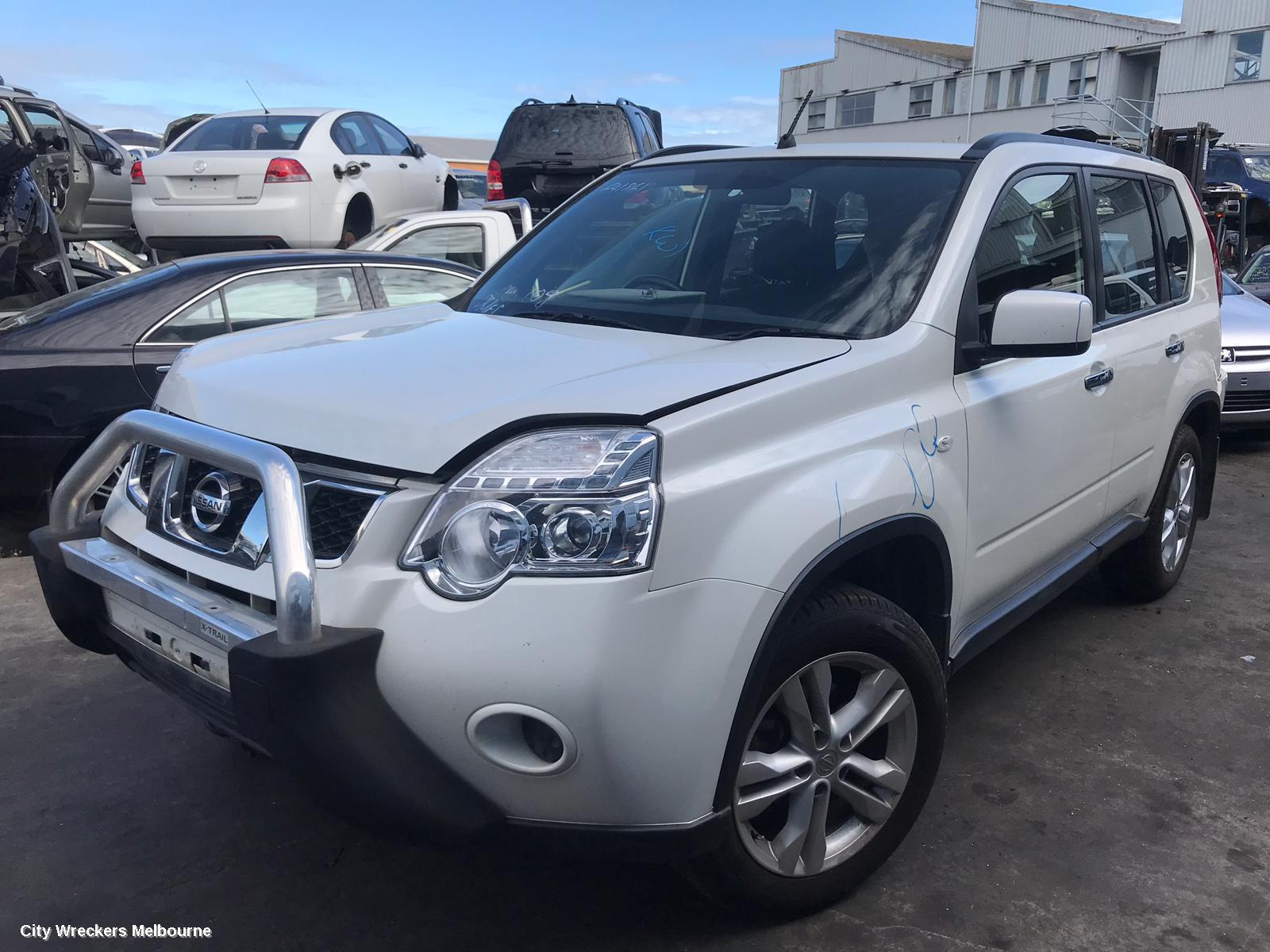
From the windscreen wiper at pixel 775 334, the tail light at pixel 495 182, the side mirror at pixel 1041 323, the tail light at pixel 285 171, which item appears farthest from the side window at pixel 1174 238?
the tail light at pixel 495 182

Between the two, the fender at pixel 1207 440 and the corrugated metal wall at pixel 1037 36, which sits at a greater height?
the corrugated metal wall at pixel 1037 36

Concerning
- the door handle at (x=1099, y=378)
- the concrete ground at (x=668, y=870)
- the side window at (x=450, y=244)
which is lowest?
the concrete ground at (x=668, y=870)

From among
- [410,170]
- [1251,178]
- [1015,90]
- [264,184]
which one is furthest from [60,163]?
[1015,90]

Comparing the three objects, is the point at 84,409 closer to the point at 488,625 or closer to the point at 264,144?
the point at 488,625

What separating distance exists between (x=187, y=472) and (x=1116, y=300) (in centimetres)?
309

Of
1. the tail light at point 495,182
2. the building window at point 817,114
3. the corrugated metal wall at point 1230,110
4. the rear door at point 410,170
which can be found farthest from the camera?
the building window at point 817,114

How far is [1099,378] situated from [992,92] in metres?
41.1

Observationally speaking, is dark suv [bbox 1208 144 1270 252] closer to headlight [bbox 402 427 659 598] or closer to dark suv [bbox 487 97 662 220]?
dark suv [bbox 487 97 662 220]

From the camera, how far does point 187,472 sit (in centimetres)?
261

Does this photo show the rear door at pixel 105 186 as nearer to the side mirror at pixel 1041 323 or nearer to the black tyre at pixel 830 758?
the side mirror at pixel 1041 323

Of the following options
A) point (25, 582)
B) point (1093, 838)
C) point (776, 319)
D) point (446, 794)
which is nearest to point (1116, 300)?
point (776, 319)

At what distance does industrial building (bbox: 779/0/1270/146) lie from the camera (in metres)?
33.0

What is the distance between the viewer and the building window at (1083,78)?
36.9 meters

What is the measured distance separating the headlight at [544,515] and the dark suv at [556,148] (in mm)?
9242
